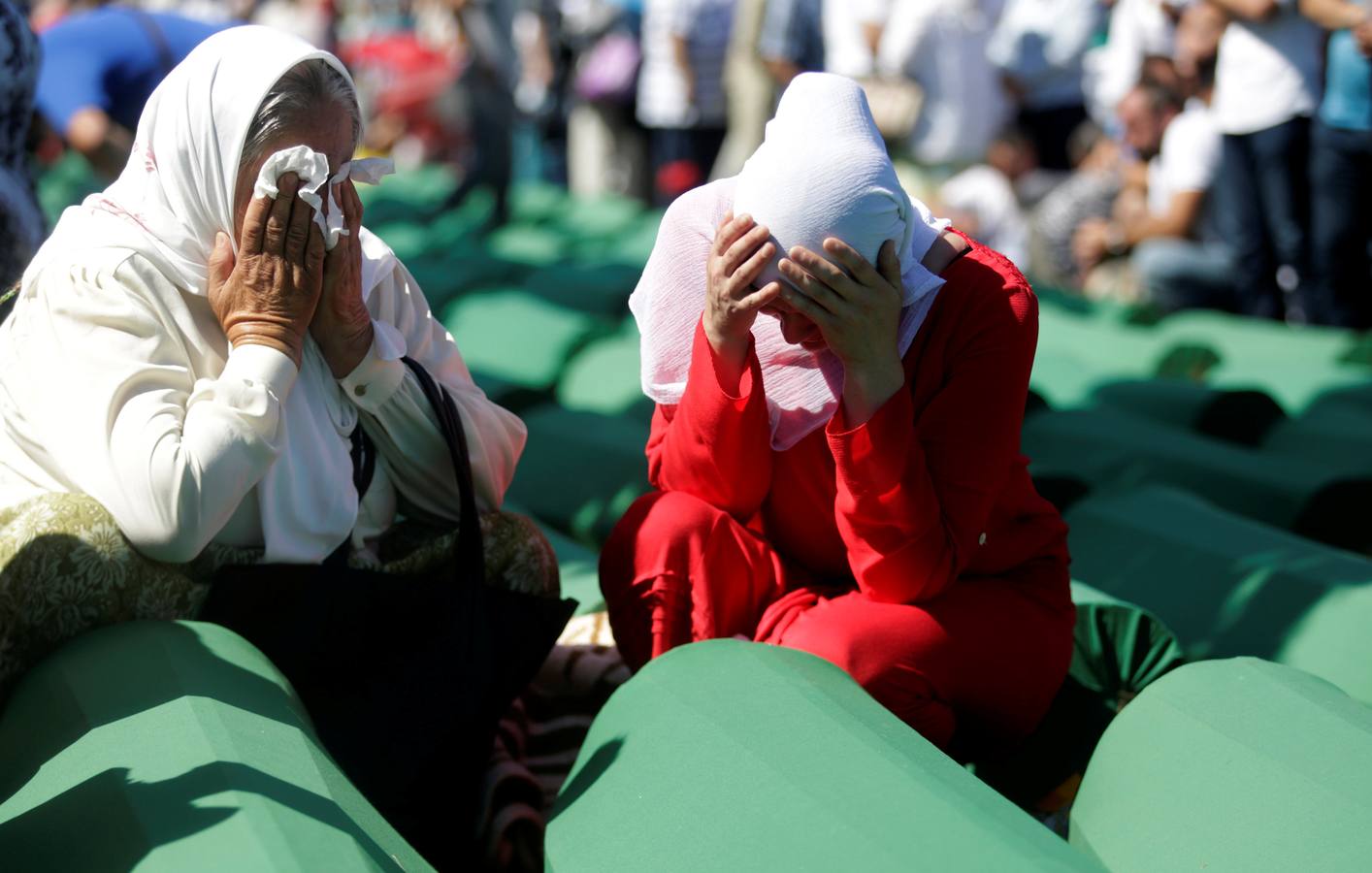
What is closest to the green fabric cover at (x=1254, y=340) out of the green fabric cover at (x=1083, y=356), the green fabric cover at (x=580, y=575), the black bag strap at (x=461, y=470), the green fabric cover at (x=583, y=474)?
the green fabric cover at (x=1083, y=356)

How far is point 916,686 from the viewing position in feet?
6.49

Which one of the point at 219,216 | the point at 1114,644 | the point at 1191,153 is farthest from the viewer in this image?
the point at 1191,153

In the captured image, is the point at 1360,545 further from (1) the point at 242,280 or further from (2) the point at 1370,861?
(1) the point at 242,280

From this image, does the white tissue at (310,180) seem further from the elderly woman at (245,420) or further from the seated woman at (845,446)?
the seated woman at (845,446)

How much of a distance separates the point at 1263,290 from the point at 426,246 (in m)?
3.62

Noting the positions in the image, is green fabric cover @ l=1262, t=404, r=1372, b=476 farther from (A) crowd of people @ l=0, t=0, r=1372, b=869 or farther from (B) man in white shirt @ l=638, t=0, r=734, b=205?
(B) man in white shirt @ l=638, t=0, r=734, b=205

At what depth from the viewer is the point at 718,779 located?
65.6 inches

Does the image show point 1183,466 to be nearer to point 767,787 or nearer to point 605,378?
point 605,378

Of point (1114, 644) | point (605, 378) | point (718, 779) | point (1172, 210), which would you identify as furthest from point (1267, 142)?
point (718, 779)

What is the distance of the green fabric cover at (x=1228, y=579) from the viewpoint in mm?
2367

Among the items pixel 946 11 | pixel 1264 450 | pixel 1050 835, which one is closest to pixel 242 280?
pixel 1050 835

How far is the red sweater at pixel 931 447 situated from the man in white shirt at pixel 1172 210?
379 cm

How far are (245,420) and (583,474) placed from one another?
1.56 m

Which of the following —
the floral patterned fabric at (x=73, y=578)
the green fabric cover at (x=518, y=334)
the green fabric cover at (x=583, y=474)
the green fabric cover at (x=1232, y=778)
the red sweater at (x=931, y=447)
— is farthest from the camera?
the green fabric cover at (x=518, y=334)
